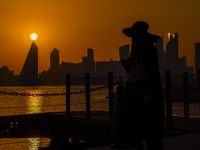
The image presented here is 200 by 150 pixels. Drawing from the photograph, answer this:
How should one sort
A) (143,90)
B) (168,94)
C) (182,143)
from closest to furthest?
1. (143,90)
2. (182,143)
3. (168,94)

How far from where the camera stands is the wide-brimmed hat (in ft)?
12.9

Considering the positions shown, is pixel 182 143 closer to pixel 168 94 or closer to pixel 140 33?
pixel 140 33

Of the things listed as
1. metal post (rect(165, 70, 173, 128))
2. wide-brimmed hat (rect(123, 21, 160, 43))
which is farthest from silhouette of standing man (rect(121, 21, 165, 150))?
metal post (rect(165, 70, 173, 128))

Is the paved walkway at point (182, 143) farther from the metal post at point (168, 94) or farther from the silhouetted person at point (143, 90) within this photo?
the metal post at point (168, 94)

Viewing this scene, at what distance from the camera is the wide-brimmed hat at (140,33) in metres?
3.92

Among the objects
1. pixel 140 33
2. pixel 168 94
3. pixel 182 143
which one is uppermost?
pixel 140 33

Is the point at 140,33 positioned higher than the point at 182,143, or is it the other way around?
the point at 140,33

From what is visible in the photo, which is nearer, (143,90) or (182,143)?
(143,90)

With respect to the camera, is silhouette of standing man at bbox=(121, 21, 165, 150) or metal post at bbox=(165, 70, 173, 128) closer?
silhouette of standing man at bbox=(121, 21, 165, 150)

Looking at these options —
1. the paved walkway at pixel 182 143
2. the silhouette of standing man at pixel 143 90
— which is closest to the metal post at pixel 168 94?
the paved walkway at pixel 182 143

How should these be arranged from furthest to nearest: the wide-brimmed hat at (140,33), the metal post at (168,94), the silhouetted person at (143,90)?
the metal post at (168,94) < the wide-brimmed hat at (140,33) < the silhouetted person at (143,90)

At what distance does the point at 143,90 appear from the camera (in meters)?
3.88

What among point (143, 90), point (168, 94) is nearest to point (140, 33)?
point (143, 90)

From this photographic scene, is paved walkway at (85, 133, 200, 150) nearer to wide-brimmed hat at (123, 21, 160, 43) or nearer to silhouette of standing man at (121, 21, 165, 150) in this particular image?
silhouette of standing man at (121, 21, 165, 150)
